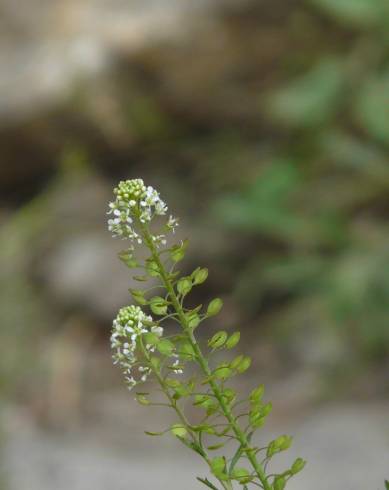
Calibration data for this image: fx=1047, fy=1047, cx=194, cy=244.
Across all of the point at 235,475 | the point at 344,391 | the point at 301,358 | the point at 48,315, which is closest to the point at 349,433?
the point at 344,391

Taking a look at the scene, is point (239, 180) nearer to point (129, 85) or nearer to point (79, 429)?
point (129, 85)

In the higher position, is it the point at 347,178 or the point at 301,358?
the point at 347,178

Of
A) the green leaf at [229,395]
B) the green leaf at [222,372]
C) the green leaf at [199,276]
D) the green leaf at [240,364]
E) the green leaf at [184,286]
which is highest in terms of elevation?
the green leaf at [199,276]

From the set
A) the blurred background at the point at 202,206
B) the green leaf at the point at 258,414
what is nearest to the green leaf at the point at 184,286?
the green leaf at the point at 258,414

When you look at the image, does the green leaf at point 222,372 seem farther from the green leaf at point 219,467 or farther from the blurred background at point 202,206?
the blurred background at point 202,206

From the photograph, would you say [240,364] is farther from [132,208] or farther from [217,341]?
[132,208]

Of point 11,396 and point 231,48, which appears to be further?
point 231,48
